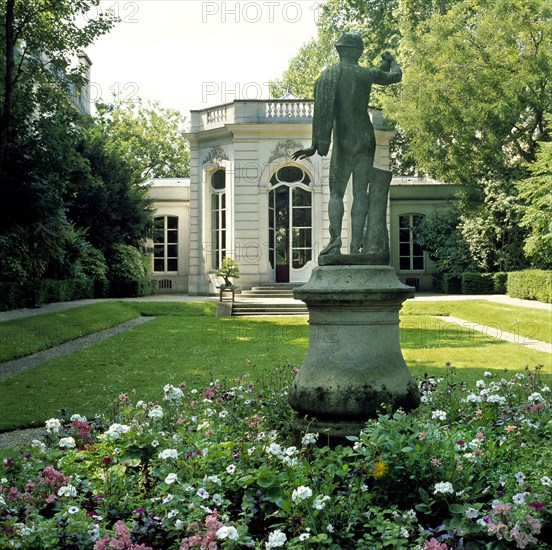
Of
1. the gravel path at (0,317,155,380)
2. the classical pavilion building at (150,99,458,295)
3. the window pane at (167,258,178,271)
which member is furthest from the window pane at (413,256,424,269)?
the gravel path at (0,317,155,380)

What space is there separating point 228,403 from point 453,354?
669 cm

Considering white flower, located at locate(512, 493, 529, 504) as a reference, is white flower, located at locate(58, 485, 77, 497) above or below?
below

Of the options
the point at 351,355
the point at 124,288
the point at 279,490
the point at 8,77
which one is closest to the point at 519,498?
the point at 279,490

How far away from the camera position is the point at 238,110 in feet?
85.6

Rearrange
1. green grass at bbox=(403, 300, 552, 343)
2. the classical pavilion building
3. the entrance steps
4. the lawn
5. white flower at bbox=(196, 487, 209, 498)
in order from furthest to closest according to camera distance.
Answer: the classical pavilion building
the entrance steps
green grass at bbox=(403, 300, 552, 343)
the lawn
white flower at bbox=(196, 487, 209, 498)

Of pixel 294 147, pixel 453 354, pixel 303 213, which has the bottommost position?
pixel 453 354

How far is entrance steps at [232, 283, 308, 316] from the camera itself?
21.1m

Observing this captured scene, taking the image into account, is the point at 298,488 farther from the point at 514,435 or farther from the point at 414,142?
the point at 414,142

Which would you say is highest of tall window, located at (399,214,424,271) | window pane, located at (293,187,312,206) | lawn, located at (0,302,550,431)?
window pane, located at (293,187,312,206)

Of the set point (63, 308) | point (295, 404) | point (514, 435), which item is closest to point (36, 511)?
point (295, 404)

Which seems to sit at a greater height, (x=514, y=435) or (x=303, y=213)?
(x=303, y=213)

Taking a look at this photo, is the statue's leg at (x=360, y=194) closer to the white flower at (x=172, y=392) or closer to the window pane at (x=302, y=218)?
the white flower at (x=172, y=392)

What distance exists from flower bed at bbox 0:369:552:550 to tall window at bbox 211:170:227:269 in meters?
22.0

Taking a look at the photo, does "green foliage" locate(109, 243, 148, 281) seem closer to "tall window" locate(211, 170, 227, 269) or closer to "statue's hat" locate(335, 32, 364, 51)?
"tall window" locate(211, 170, 227, 269)
